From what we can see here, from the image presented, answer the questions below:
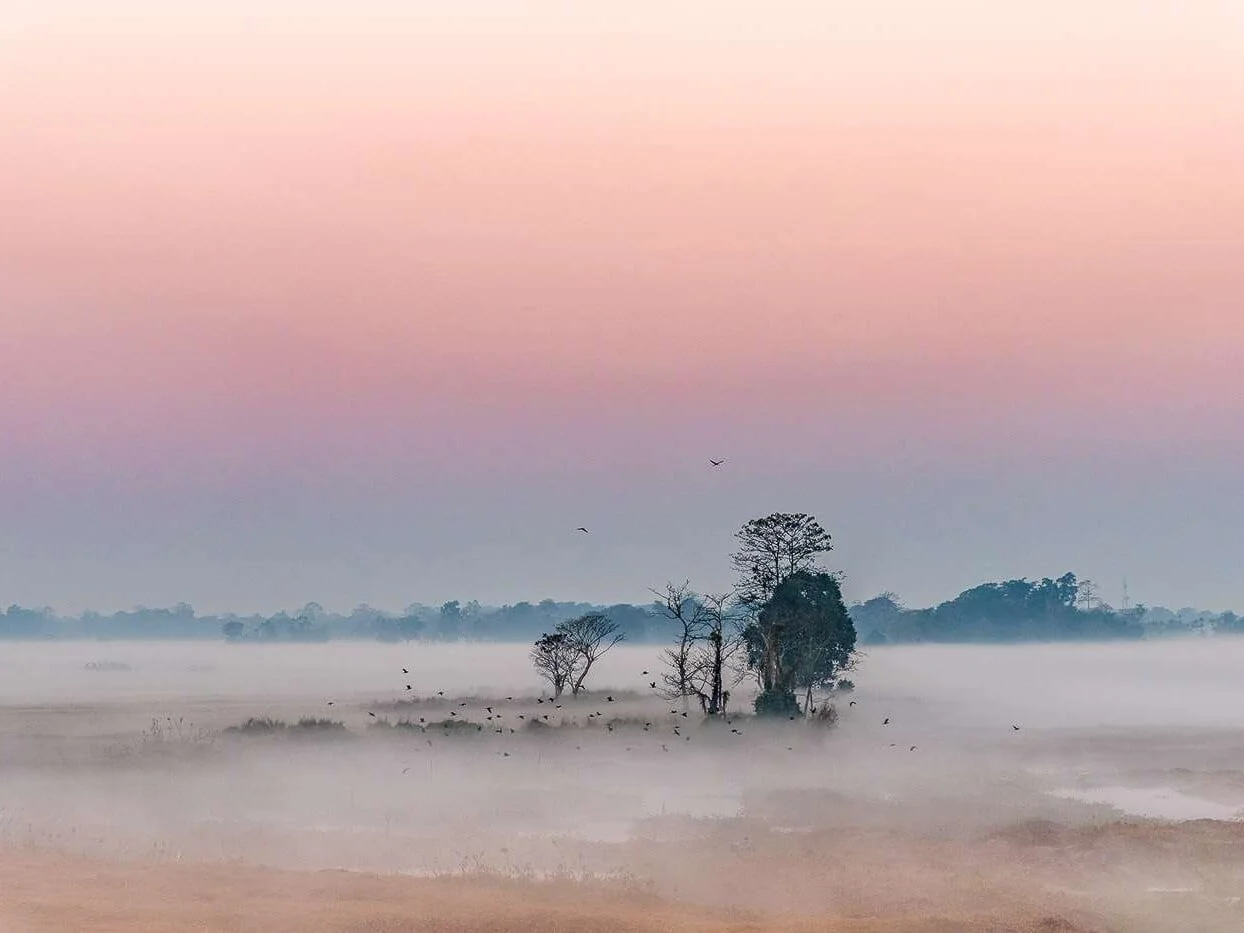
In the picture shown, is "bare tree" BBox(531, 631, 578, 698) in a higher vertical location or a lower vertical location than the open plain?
higher

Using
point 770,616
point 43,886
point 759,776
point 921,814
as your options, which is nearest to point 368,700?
point 770,616

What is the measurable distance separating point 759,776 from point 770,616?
20.3 metres

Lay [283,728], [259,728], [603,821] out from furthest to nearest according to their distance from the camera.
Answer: [259,728] → [283,728] → [603,821]

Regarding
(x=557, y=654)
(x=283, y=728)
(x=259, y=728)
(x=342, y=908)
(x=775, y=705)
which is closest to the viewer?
(x=342, y=908)

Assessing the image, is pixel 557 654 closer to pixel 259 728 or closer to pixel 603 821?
pixel 259 728

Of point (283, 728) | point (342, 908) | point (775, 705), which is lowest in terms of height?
point (342, 908)

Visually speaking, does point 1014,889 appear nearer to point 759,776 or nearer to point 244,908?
point 244,908

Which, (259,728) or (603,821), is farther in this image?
(259,728)

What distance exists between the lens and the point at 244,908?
94.8 ft

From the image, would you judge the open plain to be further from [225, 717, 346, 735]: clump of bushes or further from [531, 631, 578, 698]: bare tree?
[531, 631, 578, 698]: bare tree

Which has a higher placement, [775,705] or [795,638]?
[795,638]

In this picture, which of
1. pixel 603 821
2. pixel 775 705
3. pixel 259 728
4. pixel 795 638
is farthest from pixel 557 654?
pixel 603 821

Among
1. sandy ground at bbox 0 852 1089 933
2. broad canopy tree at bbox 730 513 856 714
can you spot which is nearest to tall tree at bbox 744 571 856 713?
broad canopy tree at bbox 730 513 856 714

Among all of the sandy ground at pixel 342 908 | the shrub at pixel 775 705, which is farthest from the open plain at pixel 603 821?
the shrub at pixel 775 705
